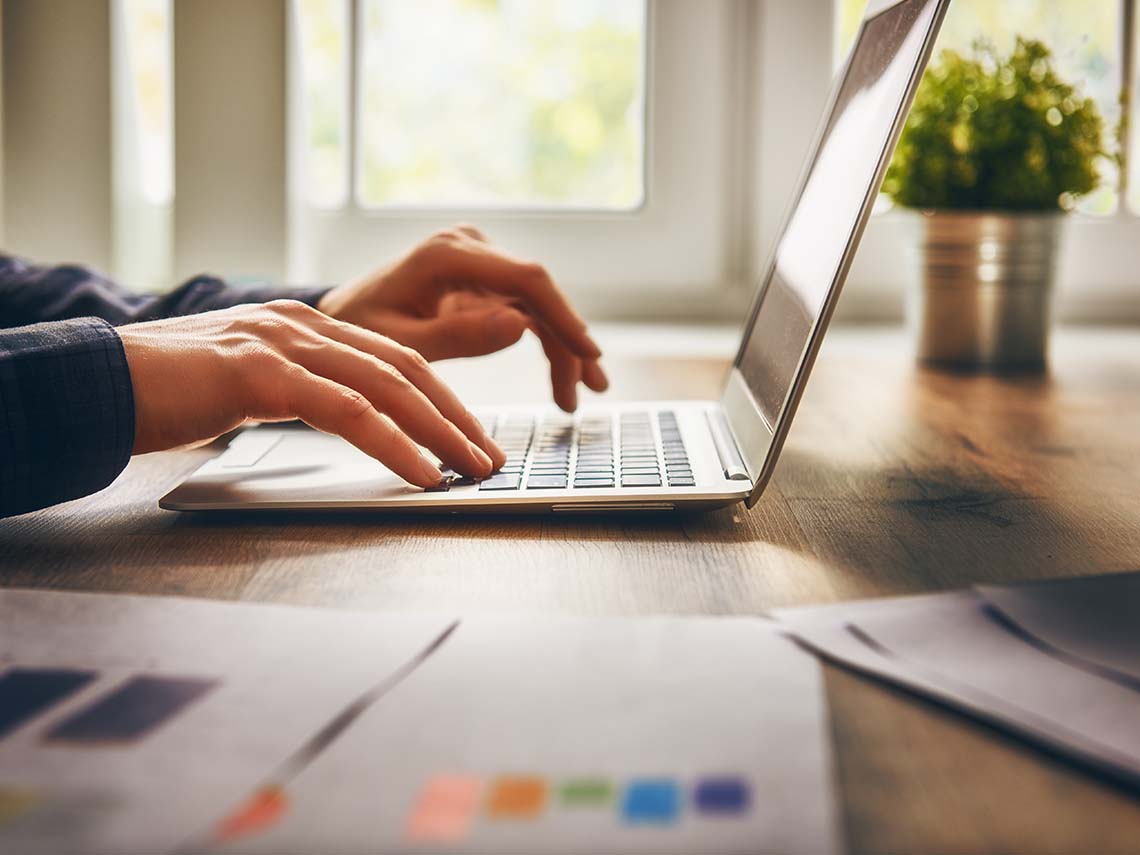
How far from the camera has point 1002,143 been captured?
46.7 inches

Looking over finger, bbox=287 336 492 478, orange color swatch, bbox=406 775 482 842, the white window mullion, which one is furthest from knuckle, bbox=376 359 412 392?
the white window mullion

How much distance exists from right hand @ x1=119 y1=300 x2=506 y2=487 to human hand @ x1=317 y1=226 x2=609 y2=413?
0.74 feet

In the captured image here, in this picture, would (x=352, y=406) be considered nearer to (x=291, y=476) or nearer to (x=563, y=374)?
(x=291, y=476)

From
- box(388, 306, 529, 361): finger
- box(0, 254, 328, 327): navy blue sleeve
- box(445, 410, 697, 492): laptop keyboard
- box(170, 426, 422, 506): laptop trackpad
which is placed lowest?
box(170, 426, 422, 506): laptop trackpad

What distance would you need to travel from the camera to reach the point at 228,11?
1.46 metres

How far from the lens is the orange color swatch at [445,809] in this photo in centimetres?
28

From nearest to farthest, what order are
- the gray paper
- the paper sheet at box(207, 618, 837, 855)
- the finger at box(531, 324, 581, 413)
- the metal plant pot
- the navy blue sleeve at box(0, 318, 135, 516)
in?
the paper sheet at box(207, 618, 837, 855)
the gray paper
the navy blue sleeve at box(0, 318, 135, 516)
the finger at box(531, 324, 581, 413)
the metal plant pot

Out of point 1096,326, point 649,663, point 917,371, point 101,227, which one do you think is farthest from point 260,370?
point 1096,326

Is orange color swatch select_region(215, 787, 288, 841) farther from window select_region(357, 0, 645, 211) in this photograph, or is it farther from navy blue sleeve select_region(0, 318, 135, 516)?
window select_region(357, 0, 645, 211)

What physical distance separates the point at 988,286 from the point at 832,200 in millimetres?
560

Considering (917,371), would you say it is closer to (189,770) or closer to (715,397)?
(715,397)

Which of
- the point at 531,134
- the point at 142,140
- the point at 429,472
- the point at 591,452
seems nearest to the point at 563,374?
the point at 591,452

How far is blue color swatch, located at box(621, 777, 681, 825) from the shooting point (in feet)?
0.92

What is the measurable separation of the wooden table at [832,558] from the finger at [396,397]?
0.04 m
